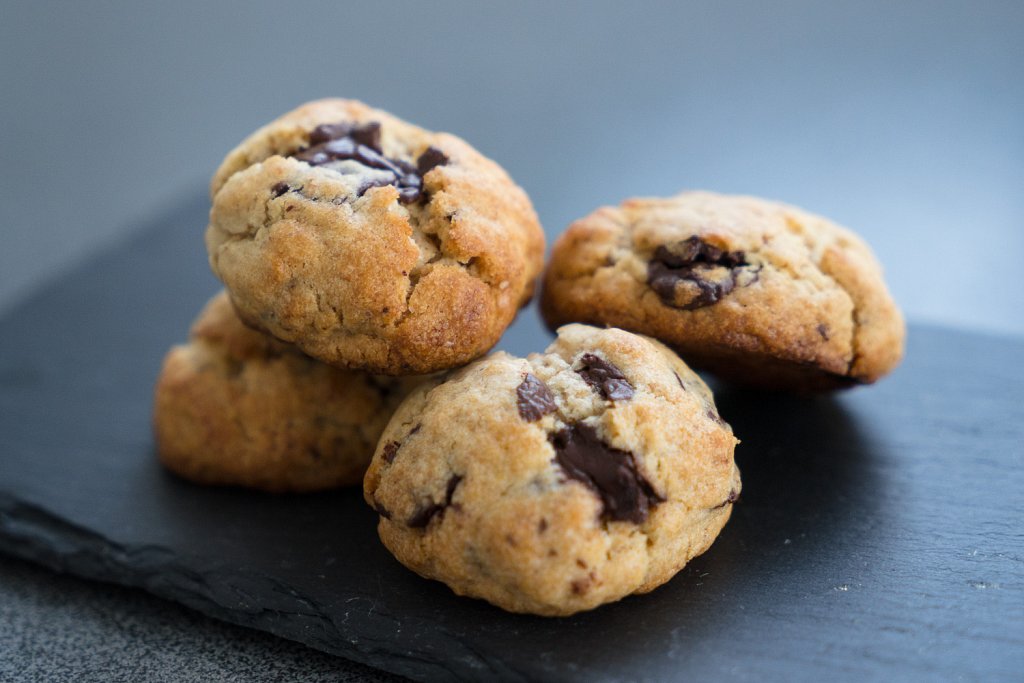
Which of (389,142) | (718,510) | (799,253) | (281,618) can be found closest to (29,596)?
(281,618)

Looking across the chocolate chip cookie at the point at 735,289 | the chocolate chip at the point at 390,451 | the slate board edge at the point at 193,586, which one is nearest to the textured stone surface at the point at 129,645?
the slate board edge at the point at 193,586

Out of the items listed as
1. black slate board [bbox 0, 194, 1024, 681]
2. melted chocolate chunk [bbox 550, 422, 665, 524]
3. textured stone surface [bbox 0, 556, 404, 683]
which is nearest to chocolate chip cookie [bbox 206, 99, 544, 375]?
melted chocolate chunk [bbox 550, 422, 665, 524]

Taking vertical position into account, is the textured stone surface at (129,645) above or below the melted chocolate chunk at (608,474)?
below

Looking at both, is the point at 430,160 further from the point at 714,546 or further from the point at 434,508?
the point at 714,546

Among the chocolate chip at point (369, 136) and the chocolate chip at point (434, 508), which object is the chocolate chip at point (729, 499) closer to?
the chocolate chip at point (434, 508)

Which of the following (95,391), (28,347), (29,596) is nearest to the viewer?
(29,596)

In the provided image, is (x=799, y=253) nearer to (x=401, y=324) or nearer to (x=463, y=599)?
(x=401, y=324)
